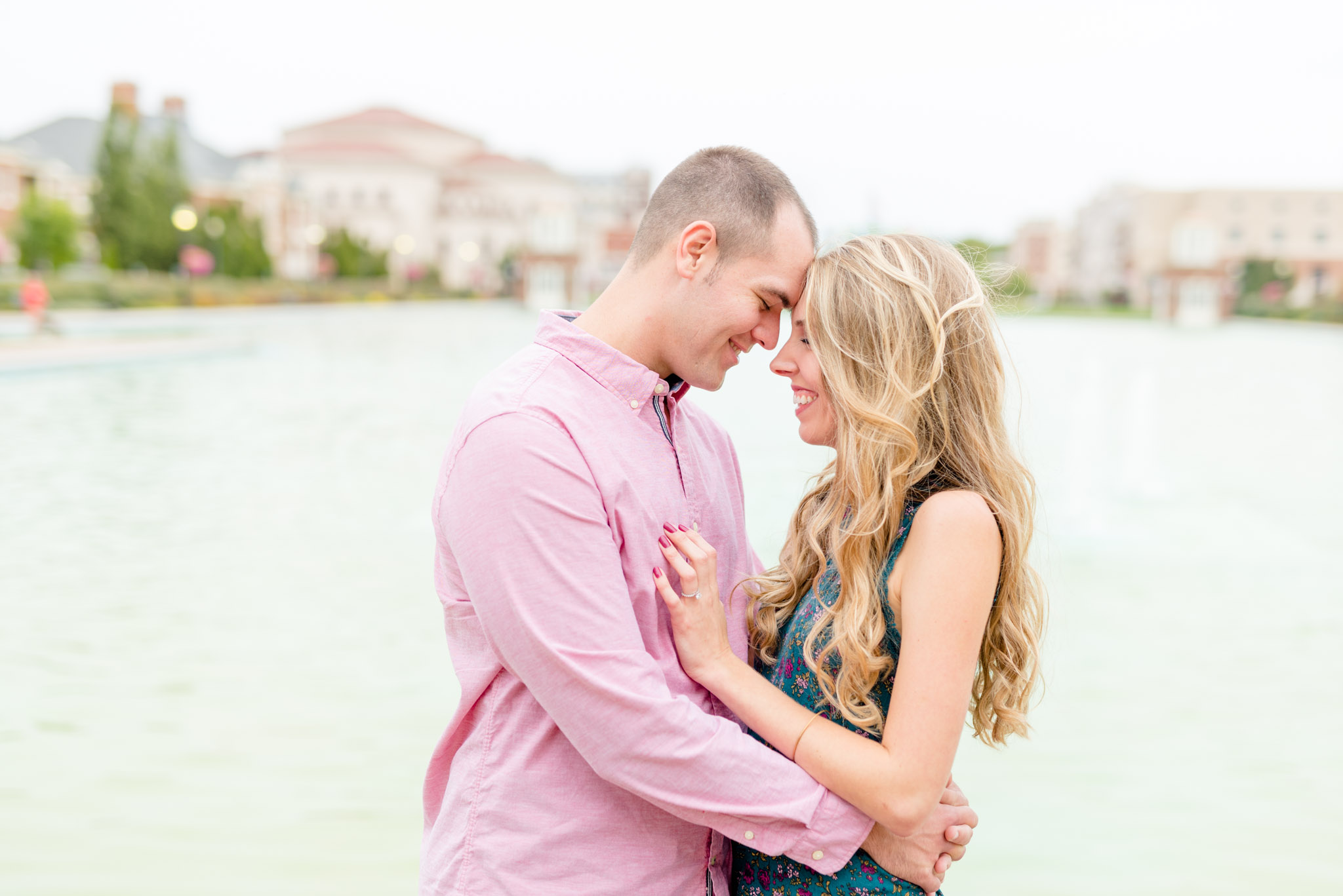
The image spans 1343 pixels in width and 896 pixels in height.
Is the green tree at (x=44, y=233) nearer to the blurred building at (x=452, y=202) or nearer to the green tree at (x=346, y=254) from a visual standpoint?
the green tree at (x=346, y=254)

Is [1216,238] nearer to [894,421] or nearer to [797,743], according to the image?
[894,421]

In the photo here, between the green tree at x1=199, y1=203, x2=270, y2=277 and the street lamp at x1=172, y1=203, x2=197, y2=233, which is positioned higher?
the street lamp at x1=172, y1=203, x2=197, y2=233

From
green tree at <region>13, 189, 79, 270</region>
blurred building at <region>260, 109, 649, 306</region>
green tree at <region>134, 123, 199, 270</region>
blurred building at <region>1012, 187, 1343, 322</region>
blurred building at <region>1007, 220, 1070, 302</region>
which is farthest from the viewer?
blurred building at <region>1007, 220, 1070, 302</region>

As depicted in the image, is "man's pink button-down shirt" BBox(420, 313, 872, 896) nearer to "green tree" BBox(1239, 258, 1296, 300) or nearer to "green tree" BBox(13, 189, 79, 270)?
"green tree" BBox(13, 189, 79, 270)

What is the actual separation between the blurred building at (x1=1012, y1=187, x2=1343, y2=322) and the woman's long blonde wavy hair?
63584 millimetres

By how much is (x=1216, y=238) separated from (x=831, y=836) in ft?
240

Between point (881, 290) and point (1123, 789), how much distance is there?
12.8 feet

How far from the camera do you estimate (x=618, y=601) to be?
1.49 meters

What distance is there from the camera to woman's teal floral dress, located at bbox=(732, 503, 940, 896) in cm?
167

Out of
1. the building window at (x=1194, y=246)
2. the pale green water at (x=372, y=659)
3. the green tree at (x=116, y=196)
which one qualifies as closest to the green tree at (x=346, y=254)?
the green tree at (x=116, y=196)

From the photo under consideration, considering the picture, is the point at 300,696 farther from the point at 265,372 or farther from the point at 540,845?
the point at 265,372

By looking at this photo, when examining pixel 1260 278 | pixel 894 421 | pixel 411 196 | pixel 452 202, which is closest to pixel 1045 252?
pixel 1260 278

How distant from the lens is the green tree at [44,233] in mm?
32719

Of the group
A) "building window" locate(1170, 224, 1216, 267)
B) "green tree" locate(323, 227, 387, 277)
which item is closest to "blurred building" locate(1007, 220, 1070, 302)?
"building window" locate(1170, 224, 1216, 267)
